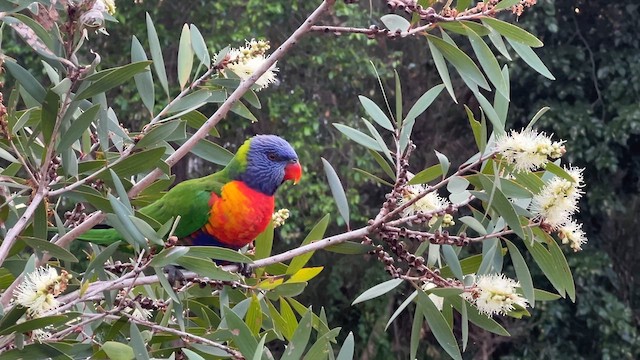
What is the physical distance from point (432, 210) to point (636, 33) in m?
3.62

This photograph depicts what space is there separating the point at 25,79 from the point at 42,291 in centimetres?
24

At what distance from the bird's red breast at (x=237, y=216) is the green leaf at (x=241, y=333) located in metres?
0.54

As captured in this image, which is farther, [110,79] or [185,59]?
[185,59]

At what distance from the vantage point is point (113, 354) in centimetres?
92

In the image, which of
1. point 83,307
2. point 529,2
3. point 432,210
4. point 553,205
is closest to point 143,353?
point 83,307

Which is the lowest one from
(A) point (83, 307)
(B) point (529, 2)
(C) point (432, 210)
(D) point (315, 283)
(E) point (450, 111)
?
(D) point (315, 283)

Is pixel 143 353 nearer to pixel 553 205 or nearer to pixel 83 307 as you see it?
pixel 83 307

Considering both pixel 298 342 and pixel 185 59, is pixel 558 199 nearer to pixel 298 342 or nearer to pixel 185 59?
pixel 298 342

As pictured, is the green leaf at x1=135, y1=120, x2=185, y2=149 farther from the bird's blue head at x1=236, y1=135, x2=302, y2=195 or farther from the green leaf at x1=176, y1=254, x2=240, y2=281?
the bird's blue head at x1=236, y1=135, x2=302, y2=195

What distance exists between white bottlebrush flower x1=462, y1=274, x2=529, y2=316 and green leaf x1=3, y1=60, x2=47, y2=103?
0.54 meters

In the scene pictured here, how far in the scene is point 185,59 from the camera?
1207 millimetres

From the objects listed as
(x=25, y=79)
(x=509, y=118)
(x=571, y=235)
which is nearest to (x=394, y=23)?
(x=571, y=235)

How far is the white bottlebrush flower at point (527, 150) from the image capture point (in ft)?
2.92

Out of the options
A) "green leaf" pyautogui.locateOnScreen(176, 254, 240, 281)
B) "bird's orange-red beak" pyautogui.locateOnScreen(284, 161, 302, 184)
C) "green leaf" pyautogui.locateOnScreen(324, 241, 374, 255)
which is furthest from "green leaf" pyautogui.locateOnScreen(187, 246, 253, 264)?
"bird's orange-red beak" pyautogui.locateOnScreen(284, 161, 302, 184)
